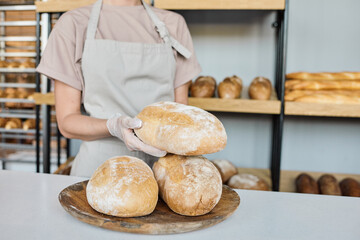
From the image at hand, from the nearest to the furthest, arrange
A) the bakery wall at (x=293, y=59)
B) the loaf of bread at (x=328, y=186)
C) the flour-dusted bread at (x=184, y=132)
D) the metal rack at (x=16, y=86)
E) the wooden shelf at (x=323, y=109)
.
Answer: the flour-dusted bread at (x=184, y=132) < the wooden shelf at (x=323, y=109) < the loaf of bread at (x=328, y=186) < the bakery wall at (x=293, y=59) < the metal rack at (x=16, y=86)

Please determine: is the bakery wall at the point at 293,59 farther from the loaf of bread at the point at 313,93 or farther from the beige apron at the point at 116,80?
the beige apron at the point at 116,80

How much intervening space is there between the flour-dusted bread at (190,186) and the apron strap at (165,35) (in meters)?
0.70

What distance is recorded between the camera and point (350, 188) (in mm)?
1936

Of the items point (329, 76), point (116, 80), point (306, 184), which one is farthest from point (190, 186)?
point (329, 76)

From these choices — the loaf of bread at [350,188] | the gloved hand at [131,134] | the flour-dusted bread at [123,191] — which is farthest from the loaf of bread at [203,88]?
the flour-dusted bread at [123,191]

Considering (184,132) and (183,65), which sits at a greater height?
(183,65)

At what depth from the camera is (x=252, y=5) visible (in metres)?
1.84

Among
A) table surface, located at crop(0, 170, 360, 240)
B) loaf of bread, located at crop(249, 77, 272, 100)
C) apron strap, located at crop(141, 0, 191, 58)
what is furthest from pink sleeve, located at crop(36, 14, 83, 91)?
loaf of bread, located at crop(249, 77, 272, 100)

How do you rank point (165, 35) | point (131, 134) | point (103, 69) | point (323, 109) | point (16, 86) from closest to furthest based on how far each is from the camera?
point (131, 134), point (103, 69), point (165, 35), point (323, 109), point (16, 86)

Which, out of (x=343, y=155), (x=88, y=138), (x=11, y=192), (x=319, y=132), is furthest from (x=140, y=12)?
(x=343, y=155)

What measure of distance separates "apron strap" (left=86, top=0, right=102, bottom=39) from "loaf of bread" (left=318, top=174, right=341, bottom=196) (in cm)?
152

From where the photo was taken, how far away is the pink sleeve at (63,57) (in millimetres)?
1228

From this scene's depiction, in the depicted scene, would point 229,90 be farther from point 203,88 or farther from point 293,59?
point 293,59

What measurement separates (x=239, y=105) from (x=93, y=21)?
969 millimetres
